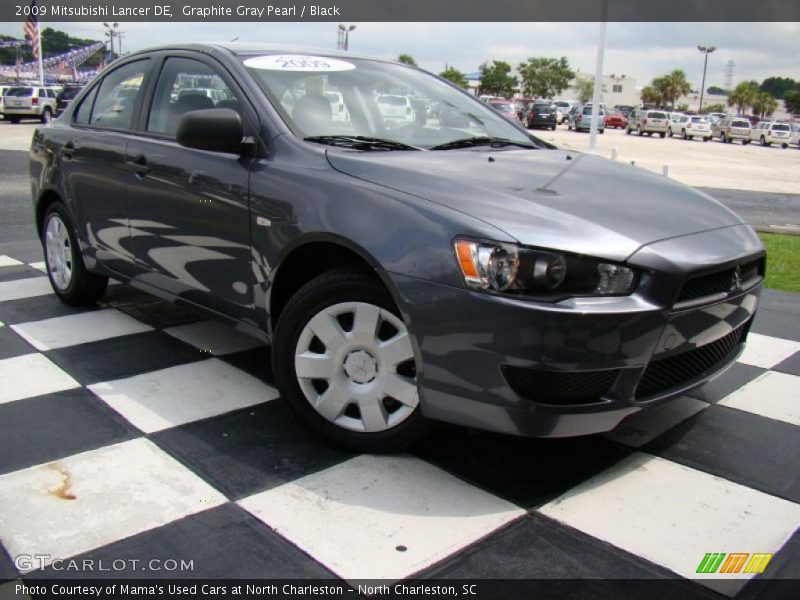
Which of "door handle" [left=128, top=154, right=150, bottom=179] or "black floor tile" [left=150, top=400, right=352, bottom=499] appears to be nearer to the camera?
"black floor tile" [left=150, top=400, right=352, bottom=499]

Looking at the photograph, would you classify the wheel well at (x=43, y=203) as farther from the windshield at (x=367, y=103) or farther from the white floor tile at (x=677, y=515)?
the white floor tile at (x=677, y=515)

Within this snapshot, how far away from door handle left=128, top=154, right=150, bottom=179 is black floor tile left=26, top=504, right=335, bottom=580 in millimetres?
1930

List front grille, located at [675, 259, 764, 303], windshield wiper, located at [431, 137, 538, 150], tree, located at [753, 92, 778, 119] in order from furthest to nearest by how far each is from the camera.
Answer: tree, located at [753, 92, 778, 119]
windshield wiper, located at [431, 137, 538, 150]
front grille, located at [675, 259, 764, 303]

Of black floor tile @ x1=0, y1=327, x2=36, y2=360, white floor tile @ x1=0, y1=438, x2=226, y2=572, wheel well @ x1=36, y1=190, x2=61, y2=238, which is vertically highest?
wheel well @ x1=36, y1=190, x2=61, y2=238

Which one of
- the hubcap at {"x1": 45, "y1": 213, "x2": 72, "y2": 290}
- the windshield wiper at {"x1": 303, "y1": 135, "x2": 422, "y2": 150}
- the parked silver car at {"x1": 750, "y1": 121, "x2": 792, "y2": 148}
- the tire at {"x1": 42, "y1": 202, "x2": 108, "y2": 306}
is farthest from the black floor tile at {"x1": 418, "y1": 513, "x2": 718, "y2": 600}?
the parked silver car at {"x1": 750, "y1": 121, "x2": 792, "y2": 148}

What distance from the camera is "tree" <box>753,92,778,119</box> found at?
9772cm

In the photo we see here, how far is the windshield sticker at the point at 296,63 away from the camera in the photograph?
330 centimetres

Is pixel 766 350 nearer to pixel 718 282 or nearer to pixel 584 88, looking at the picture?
pixel 718 282

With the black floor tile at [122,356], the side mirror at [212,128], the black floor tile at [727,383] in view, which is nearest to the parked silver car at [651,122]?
the black floor tile at [727,383]

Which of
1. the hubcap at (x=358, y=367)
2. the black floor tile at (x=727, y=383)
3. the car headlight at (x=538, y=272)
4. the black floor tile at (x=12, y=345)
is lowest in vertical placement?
the black floor tile at (x=12, y=345)

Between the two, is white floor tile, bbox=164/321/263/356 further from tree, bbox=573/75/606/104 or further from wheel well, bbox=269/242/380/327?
tree, bbox=573/75/606/104

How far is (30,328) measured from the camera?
4156 millimetres

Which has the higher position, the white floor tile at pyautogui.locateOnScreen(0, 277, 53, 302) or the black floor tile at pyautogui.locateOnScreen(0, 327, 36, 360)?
the white floor tile at pyautogui.locateOnScreen(0, 277, 53, 302)

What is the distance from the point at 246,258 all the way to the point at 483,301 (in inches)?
48.1
